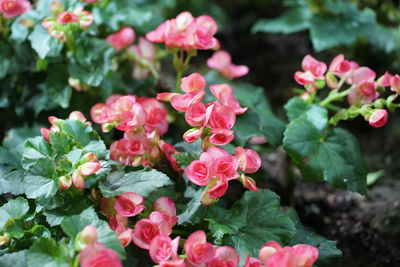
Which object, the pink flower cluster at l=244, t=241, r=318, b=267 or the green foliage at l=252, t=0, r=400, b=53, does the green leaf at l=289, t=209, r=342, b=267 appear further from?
the green foliage at l=252, t=0, r=400, b=53

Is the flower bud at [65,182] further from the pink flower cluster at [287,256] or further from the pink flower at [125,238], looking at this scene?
→ the pink flower cluster at [287,256]

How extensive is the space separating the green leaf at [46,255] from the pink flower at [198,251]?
7.3 inches

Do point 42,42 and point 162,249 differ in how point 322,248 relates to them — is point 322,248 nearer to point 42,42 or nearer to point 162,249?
point 162,249

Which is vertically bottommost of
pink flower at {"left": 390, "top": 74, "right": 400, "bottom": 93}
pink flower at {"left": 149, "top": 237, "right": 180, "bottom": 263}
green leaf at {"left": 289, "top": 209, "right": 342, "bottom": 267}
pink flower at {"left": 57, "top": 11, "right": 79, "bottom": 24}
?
green leaf at {"left": 289, "top": 209, "right": 342, "bottom": 267}

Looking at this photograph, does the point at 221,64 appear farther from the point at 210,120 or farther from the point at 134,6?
the point at 210,120

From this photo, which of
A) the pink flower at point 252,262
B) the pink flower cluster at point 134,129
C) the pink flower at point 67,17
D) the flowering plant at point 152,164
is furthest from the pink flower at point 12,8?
the pink flower at point 252,262

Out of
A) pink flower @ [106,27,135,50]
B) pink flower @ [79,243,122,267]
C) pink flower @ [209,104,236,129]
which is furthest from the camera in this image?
pink flower @ [106,27,135,50]

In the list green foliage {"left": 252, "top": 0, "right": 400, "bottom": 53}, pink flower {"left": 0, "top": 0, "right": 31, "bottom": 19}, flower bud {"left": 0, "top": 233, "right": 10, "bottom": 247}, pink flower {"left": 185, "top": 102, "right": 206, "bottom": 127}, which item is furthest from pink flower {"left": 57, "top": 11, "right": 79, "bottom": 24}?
green foliage {"left": 252, "top": 0, "right": 400, "bottom": 53}

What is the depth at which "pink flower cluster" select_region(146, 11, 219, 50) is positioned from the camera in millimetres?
1107

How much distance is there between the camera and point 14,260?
0.82m

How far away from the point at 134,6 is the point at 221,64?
379mm

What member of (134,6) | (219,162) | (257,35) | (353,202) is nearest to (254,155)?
(219,162)

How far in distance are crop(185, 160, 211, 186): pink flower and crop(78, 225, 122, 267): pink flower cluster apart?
21cm

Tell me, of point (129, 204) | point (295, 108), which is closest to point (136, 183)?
point (129, 204)
